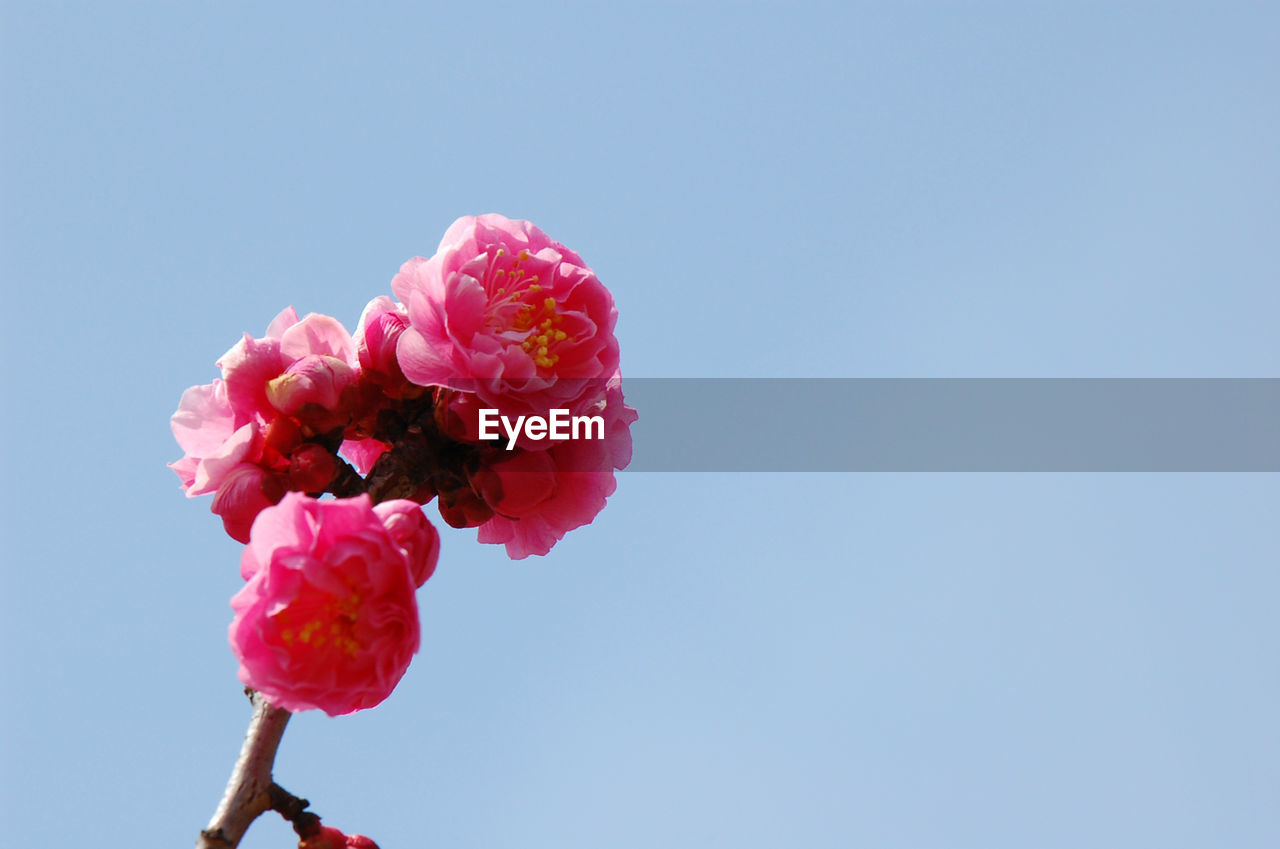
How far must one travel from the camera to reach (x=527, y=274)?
8.66ft

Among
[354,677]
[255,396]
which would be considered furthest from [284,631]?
[255,396]

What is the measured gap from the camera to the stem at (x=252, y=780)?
83.2 inches

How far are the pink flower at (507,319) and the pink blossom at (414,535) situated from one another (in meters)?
0.41

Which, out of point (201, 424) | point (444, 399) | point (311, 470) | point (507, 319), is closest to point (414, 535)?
point (311, 470)

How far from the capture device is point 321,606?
2.04 metres

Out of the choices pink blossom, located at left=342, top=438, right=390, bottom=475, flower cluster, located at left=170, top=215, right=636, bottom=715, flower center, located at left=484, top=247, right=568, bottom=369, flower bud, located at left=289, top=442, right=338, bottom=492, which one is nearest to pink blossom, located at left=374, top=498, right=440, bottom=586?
flower cluster, located at left=170, top=215, right=636, bottom=715

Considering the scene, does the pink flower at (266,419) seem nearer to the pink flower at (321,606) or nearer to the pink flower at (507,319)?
the pink flower at (507,319)

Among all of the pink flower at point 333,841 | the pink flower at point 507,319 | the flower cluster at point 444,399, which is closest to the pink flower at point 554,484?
the flower cluster at point 444,399

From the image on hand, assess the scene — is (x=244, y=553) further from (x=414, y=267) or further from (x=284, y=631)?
(x=414, y=267)

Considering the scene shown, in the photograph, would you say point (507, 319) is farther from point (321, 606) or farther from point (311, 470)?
point (321, 606)

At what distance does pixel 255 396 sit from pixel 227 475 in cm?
20

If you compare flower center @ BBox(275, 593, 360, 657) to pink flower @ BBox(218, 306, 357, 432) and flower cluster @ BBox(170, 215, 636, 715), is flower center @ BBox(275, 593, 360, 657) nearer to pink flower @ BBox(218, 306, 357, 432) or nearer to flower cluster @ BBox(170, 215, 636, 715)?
flower cluster @ BBox(170, 215, 636, 715)

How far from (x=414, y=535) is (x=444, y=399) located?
1.89 ft

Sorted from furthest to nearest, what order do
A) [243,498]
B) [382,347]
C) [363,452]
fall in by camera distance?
1. [363,452]
2. [382,347]
3. [243,498]
